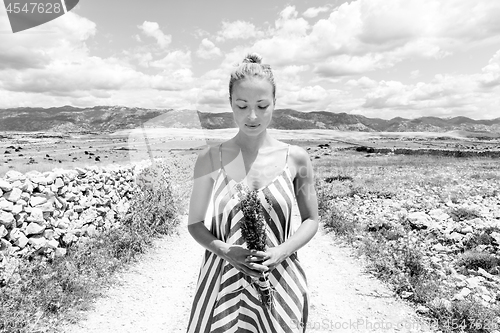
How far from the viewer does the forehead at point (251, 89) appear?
6.51ft

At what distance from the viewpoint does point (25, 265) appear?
5.89m

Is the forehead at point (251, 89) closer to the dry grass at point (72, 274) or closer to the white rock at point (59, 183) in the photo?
the dry grass at point (72, 274)

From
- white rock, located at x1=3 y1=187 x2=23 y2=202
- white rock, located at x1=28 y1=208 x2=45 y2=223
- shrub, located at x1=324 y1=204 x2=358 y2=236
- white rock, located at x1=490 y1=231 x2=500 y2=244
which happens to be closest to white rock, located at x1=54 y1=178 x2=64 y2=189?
white rock, located at x1=28 y1=208 x2=45 y2=223

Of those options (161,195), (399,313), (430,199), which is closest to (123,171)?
(161,195)

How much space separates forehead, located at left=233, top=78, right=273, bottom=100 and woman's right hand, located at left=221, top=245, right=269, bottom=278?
87 cm

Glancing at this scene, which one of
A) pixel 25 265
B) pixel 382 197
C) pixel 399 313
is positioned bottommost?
pixel 382 197

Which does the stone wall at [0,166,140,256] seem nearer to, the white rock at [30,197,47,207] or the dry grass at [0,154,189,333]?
the white rock at [30,197,47,207]

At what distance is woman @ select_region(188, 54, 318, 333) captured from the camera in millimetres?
2008

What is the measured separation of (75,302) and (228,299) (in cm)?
463

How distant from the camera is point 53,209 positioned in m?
7.13

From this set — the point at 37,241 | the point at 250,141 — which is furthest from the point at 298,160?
the point at 37,241

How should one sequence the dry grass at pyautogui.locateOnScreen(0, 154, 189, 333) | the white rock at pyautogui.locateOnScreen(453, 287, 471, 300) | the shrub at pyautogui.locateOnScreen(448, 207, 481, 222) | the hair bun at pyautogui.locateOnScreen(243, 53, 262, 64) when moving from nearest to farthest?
the hair bun at pyautogui.locateOnScreen(243, 53, 262, 64) → the dry grass at pyautogui.locateOnScreen(0, 154, 189, 333) → the white rock at pyautogui.locateOnScreen(453, 287, 471, 300) → the shrub at pyautogui.locateOnScreen(448, 207, 481, 222)

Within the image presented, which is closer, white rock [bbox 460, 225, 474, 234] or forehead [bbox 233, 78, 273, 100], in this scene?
forehead [bbox 233, 78, 273, 100]

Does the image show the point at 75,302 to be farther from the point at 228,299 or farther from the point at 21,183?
the point at 228,299
